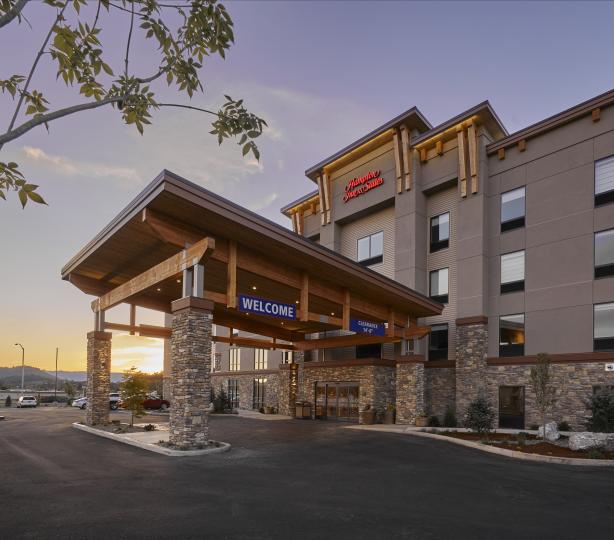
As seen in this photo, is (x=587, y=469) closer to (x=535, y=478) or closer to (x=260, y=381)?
(x=535, y=478)

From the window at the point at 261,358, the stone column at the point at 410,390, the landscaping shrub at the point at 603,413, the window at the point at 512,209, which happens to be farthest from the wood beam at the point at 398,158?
the window at the point at 261,358

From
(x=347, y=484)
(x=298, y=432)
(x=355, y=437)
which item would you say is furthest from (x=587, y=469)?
(x=298, y=432)

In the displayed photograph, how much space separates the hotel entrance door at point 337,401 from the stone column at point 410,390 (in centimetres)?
347

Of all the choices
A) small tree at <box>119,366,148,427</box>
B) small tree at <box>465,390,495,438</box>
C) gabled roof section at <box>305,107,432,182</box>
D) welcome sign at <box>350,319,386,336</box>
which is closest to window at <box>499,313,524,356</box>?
small tree at <box>465,390,495,438</box>

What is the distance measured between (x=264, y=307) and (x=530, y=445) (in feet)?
36.3

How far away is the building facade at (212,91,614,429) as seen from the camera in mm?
23328

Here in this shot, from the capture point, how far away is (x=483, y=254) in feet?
87.9

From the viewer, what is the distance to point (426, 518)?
896 centimetres

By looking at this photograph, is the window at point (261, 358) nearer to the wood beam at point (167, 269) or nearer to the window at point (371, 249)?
the window at point (371, 249)

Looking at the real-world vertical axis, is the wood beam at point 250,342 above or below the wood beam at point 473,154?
below

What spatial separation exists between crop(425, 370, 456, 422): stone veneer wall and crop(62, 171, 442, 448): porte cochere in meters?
1.44

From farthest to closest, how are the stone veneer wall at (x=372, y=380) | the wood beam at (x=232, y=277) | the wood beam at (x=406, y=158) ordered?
the wood beam at (x=406, y=158) < the stone veneer wall at (x=372, y=380) < the wood beam at (x=232, y=277)

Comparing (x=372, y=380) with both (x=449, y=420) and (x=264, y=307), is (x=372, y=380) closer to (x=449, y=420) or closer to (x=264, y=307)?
(x=449, y=420)

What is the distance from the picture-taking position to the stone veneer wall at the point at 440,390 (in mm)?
27438
